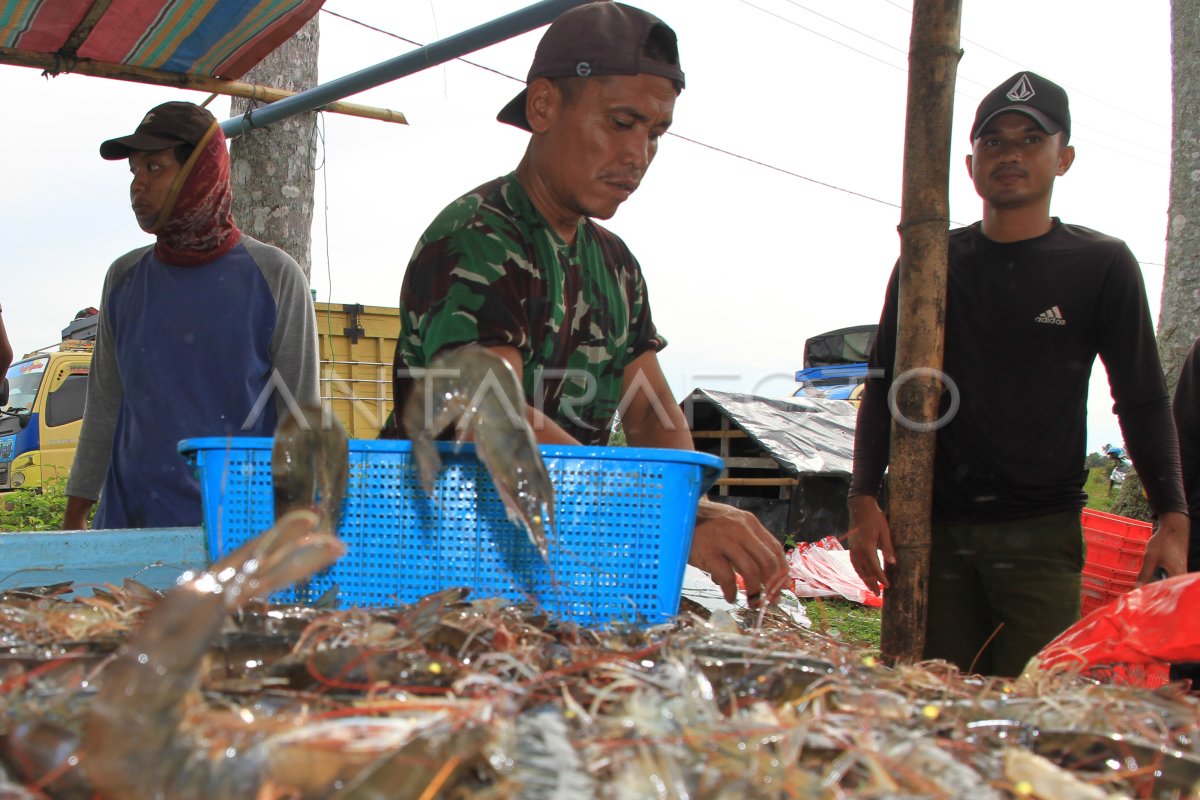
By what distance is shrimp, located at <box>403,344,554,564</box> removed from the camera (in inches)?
63.6

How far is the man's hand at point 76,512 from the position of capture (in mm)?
3395

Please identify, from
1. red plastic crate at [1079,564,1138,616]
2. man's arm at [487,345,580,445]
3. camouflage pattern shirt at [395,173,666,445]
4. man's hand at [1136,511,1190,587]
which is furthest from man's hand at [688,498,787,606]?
red plastic crate at [1079,564,1138,616]

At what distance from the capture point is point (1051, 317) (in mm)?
3100

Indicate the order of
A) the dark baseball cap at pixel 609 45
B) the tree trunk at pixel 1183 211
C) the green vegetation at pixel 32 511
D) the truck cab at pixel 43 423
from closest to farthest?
the dark baseball cap at pixel 609 45, the tree trunk at pixel 1183 211, the green vegetation at pixel 32 511, the truck cab at pixel 43 423

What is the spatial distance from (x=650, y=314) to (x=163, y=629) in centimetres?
206

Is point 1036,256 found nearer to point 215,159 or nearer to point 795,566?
point 215,159

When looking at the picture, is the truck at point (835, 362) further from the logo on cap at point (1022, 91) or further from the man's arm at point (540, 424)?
the man's arm at point (540, 424)

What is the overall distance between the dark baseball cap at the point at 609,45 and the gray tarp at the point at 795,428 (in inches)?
289

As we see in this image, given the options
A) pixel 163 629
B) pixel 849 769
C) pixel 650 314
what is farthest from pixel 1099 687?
pixel 650 314

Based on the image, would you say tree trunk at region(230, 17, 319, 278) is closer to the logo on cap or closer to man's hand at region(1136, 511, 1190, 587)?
the logo on cap

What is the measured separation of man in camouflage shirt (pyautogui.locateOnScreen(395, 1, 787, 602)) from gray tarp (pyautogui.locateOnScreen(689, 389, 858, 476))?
7.08m

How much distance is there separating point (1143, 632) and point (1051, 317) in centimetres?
168

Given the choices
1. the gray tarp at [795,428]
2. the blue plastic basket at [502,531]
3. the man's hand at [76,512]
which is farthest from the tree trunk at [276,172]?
the gray tarp at [795,428]

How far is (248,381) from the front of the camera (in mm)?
3201
